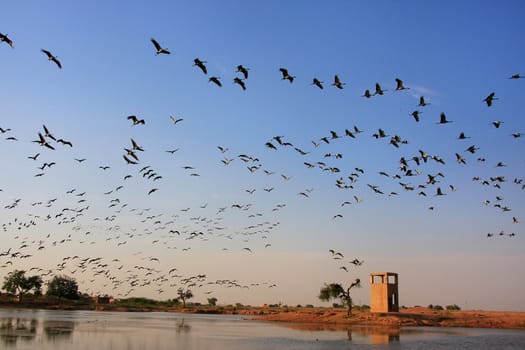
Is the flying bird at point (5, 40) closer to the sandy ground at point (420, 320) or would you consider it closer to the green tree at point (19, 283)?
the sandy ground at point (420, 320)

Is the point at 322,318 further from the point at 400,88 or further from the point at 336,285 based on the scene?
the point at 400,88

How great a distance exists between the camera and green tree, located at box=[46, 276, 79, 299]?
139475 mm

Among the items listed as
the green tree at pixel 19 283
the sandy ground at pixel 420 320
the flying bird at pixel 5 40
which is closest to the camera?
the flying bird at pixel 5 40

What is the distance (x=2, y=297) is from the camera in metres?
123

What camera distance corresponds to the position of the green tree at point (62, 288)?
139475 millimetres

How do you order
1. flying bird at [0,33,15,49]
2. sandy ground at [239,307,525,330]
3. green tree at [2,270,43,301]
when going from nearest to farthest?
flying bird at [0,33,15,49] → sandy ground at [239,307,525,330] → green tree at [2,270,43,301]

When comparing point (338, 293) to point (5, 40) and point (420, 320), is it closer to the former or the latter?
point (420, 320)

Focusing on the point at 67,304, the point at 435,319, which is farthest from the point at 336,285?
the point at 67,304

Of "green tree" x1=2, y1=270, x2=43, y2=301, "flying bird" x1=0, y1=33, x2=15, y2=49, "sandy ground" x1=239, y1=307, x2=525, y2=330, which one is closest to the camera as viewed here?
"flying bird" x1=0, y1=33, x2=15, y2=49

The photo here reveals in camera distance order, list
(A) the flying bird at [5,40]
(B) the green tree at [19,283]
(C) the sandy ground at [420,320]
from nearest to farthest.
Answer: (A) the flying bird at [5,40] < (C) the sandy ground at [420,320] < (B) the green tree at [19,283]

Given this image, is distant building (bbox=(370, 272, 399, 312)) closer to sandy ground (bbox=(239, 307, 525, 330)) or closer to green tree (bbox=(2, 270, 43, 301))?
sandy ground (bbox=(239, 307, 525, 330))

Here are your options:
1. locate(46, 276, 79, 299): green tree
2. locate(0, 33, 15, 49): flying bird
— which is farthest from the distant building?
locate(46, 276, 79, 299): green tree

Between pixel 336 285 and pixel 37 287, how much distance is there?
85808 millimetres

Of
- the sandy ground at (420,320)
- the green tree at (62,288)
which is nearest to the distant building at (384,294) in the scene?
the sandy ground at (420,320)
